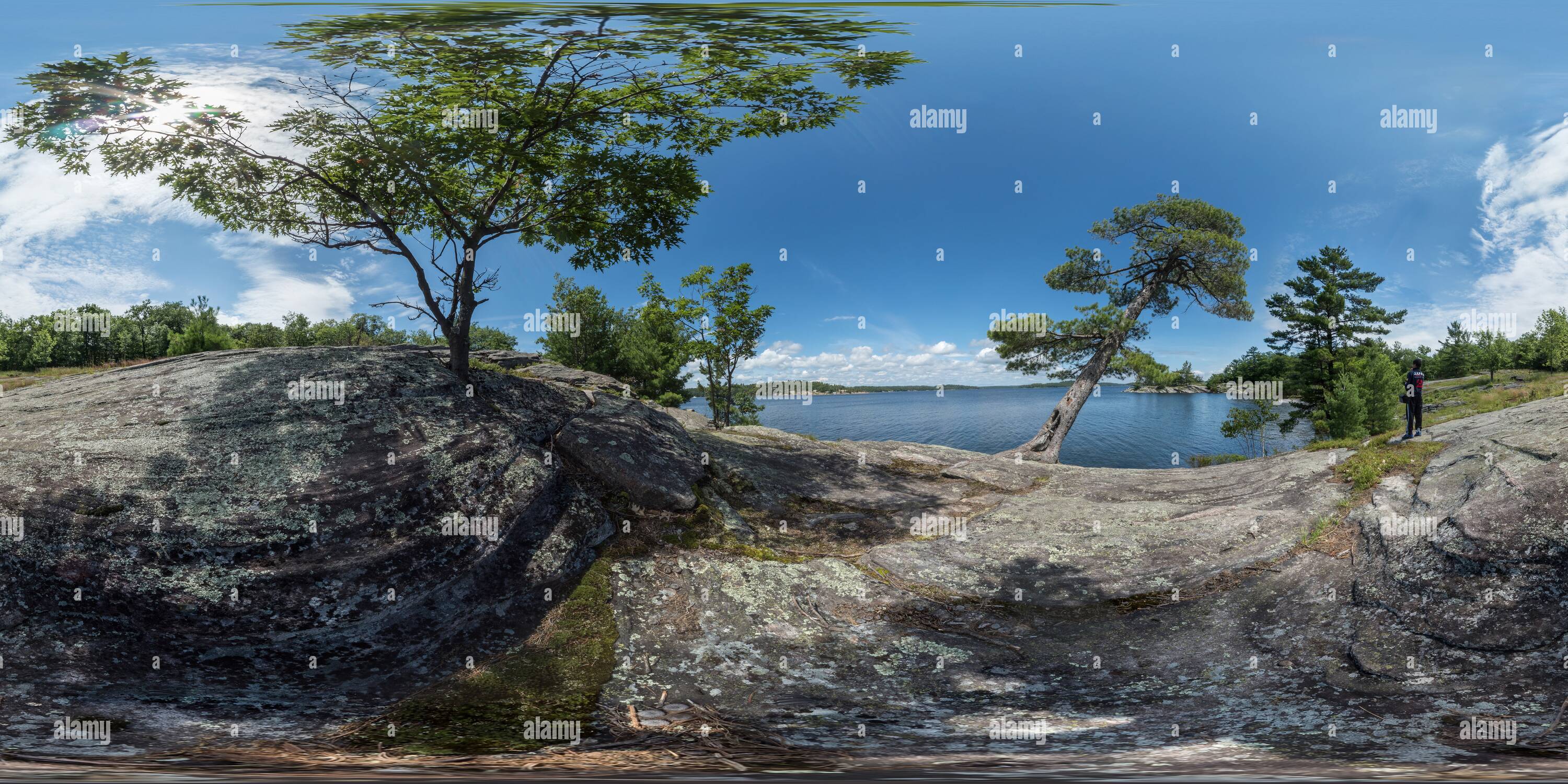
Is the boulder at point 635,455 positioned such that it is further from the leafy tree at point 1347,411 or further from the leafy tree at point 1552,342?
the leafy tree at point 1552,342

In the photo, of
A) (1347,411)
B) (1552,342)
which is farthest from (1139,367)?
(1552,342)

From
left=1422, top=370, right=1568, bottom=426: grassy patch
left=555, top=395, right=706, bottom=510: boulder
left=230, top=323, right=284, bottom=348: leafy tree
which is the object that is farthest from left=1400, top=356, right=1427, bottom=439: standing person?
left=230, top=323, right=284, bottom=348: leafy tree

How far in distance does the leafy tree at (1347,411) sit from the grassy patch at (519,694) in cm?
5021

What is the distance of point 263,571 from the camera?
22.9 feet

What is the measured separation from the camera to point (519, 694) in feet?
21.3

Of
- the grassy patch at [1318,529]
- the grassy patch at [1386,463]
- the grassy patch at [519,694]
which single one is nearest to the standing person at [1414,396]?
the grassy patch at [1386,463]

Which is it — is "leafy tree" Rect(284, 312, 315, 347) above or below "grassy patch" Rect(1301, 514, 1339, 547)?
above

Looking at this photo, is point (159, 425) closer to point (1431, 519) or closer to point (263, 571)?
point (263, 571)

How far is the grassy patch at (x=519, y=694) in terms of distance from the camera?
5473mm

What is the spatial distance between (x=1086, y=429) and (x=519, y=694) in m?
90.5

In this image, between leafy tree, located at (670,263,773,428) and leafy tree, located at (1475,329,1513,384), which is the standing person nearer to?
leafy tree, located at (670,263,773,428)

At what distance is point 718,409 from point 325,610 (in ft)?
116

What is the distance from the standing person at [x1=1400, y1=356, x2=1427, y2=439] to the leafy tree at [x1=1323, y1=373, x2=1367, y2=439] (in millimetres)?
32417

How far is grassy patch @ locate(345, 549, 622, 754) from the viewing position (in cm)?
547
